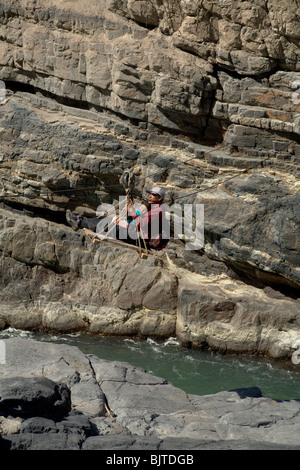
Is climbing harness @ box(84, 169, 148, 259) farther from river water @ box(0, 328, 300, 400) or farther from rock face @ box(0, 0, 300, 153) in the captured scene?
rock face @ box(0, 0, 300, 153)

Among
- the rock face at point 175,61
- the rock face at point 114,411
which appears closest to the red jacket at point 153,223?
the rock face at point 114,411

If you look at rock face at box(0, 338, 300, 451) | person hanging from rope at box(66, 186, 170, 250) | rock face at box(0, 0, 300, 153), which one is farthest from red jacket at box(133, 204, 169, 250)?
rock face at box(0, 0, 300, 153)

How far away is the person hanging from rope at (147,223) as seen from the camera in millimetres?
15758

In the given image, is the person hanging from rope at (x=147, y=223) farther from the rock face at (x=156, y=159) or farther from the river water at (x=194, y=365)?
the river water at (x=194, y=365)

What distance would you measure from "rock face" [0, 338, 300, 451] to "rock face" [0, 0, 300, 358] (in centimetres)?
489

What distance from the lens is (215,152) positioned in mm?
21375

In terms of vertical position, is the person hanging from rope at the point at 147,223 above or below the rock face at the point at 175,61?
below

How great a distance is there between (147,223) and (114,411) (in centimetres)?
388

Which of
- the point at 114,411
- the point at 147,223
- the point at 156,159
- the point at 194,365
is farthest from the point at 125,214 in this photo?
the point at 194,365

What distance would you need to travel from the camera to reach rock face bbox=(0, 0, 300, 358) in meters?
20.3

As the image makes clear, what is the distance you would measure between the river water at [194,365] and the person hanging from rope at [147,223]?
558cm

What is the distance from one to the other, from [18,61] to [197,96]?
6.20m

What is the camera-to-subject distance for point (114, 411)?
15.9 meters
